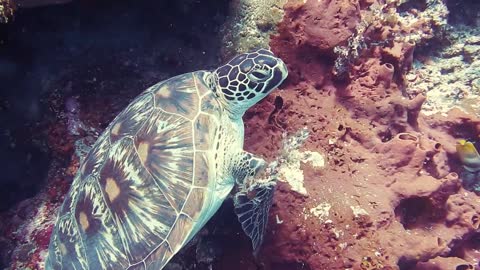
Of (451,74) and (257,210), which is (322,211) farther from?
(451,74)

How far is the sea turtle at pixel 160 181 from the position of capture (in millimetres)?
2305

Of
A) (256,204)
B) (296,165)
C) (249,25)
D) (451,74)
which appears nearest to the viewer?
(256,204)

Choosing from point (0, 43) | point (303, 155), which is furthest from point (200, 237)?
point (0, 43)

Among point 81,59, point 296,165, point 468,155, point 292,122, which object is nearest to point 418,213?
point 468,155

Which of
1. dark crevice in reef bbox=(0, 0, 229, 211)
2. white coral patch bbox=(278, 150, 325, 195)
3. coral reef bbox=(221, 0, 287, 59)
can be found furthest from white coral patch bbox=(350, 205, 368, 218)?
dark crevice in reef bbox=(0, 0, 229, 211)

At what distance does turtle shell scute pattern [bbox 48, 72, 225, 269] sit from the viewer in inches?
90.5

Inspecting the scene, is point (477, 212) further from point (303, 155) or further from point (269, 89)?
point (269, 89)

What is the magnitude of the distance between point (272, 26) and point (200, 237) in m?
2.23

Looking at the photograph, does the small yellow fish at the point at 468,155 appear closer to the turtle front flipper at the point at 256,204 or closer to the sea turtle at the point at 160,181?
the sea turtle at the point at 160,181

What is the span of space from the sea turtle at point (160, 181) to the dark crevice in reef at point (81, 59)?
92 cm

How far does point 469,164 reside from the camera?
335 centimetres

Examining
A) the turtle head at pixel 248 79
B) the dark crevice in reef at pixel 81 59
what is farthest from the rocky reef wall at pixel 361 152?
the dark crevice in reef at pixel 81 59

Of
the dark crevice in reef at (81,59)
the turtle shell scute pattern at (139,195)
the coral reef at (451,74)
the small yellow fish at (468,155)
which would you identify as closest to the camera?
the turtle shell scute pattern at (139,195)

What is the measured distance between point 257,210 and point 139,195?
A: 85 cm
